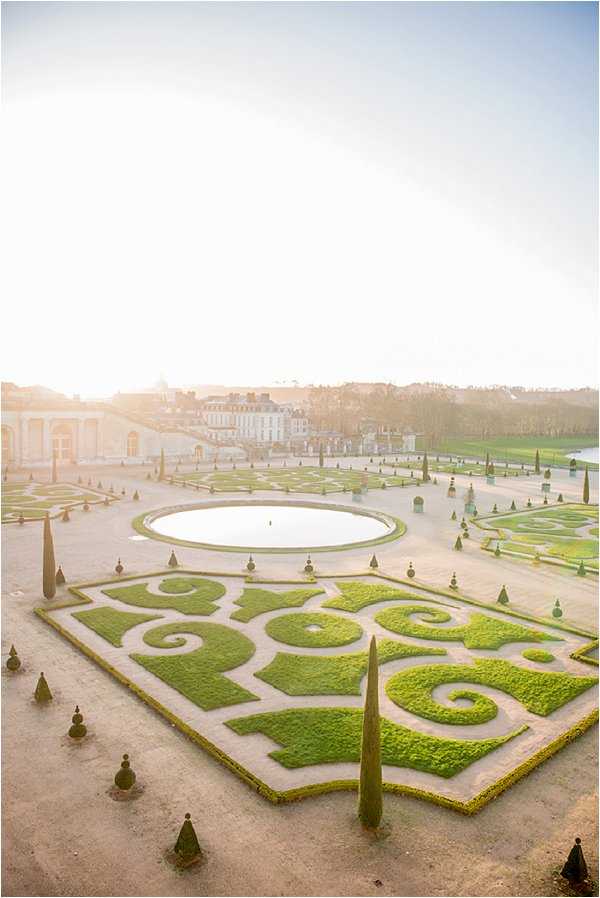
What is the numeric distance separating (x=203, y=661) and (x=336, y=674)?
4771mm

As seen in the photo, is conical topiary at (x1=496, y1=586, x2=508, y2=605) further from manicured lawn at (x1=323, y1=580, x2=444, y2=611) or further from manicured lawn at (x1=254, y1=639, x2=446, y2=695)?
manicured lawn at (x1=254, y1=639, x2=446, y2=695)

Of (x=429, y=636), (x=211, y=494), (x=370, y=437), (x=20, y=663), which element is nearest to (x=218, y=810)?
(x=20, y=663)

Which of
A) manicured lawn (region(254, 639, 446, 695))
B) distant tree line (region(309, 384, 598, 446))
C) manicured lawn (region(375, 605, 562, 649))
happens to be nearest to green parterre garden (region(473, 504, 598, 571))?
manicured lawn (region(375, 605, 562, 649))

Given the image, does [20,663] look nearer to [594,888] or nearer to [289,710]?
[289,710]

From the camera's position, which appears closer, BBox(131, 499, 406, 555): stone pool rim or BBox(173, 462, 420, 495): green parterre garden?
BBox(131, 499, 406, 555): stone pool rim

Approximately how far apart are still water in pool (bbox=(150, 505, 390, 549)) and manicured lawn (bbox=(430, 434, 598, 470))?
53215 millimetres

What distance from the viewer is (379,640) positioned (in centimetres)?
2569

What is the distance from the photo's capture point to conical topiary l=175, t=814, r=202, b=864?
530 inches

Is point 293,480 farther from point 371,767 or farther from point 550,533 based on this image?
point 371,767

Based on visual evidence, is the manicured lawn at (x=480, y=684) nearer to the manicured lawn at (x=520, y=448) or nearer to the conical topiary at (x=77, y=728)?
the conical topiary at (x=77, y=728)

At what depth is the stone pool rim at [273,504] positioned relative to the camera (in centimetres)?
3903

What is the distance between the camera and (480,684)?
22.4 metres

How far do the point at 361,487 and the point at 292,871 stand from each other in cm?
4752

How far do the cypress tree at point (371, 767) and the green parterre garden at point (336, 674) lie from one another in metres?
1.44
